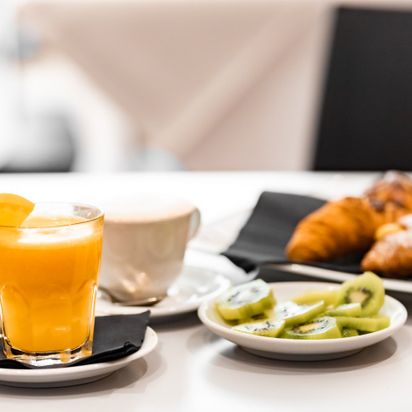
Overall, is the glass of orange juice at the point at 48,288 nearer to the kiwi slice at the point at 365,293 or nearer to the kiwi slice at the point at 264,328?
the kiwi slice at the point at 264,328

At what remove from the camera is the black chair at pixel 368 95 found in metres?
2.11

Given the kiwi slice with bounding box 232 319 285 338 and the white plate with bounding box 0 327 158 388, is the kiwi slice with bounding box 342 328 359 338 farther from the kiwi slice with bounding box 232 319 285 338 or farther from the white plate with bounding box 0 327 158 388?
the white plate with bounding box 0 327 158 388

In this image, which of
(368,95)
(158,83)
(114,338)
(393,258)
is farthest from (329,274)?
(158,83)

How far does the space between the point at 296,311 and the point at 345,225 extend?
12.3 inches

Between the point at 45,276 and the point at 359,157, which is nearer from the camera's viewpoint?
the point at 45,276

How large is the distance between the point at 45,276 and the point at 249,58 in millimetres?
2571

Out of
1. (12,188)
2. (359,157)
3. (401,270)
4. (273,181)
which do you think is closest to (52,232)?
(401,270)

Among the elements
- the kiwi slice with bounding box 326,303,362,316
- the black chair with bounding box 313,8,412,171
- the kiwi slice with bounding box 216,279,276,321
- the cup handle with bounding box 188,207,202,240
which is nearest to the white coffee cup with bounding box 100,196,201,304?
the cup handle with bounding box 188,207,202,240

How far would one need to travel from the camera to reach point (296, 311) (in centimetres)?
79

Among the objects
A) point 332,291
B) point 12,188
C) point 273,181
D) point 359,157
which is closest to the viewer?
point 332,291

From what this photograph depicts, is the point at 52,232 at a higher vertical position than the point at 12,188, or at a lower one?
higher

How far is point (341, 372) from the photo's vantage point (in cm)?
73

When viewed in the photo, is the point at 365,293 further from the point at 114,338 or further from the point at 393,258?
the point at 114,338

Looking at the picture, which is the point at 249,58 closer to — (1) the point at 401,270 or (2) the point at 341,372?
(1) the point at 401,270
